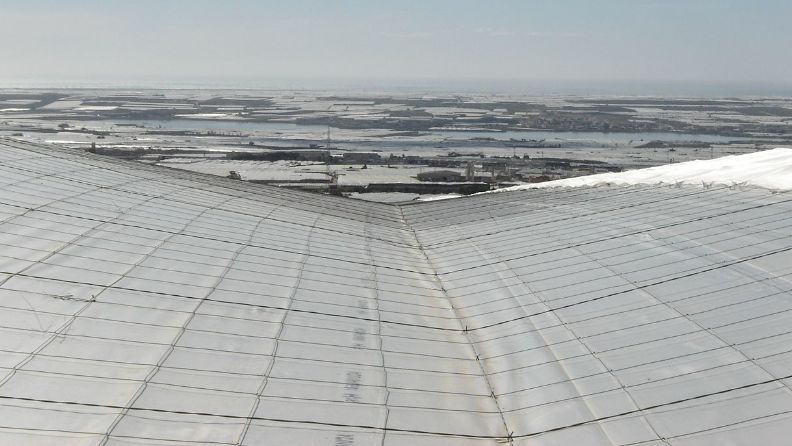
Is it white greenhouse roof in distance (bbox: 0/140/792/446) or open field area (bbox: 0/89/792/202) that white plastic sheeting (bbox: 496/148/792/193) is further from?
open field area (bbox: 0/89/792/202)

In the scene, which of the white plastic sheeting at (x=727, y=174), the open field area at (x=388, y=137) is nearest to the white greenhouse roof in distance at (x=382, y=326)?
the white plastic sheeting at (x=727, y=174)

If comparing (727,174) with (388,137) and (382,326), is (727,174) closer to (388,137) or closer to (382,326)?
(382,326)

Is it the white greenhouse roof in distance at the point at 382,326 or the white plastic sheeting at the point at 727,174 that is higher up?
the white plastic sheeting at the point at 727,174

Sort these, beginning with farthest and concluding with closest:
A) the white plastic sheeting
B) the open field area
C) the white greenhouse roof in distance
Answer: the open field area < the white plastic sheeting < the white greenhouse roof in distance

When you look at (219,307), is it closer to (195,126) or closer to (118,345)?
(118,345)

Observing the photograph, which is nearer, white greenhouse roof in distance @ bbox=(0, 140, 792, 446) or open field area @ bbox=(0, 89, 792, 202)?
white greenhouse roof in distance @ bbox=(0, 140, 792, 446)

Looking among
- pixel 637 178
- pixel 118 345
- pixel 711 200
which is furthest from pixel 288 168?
pixel 118 345

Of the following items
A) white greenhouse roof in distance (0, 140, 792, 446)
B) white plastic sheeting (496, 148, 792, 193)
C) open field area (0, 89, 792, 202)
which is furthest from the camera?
open field area (0, 89, 792, 202)

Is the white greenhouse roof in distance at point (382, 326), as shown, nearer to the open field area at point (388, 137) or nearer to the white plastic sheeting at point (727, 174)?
the white plastic sheeting at point (727, 174)

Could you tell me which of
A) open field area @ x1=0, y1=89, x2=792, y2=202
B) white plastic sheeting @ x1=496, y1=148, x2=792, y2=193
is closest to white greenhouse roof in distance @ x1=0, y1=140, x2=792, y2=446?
white plastic sheeting @ x1=496, y1=148, x2=792, y2=193
